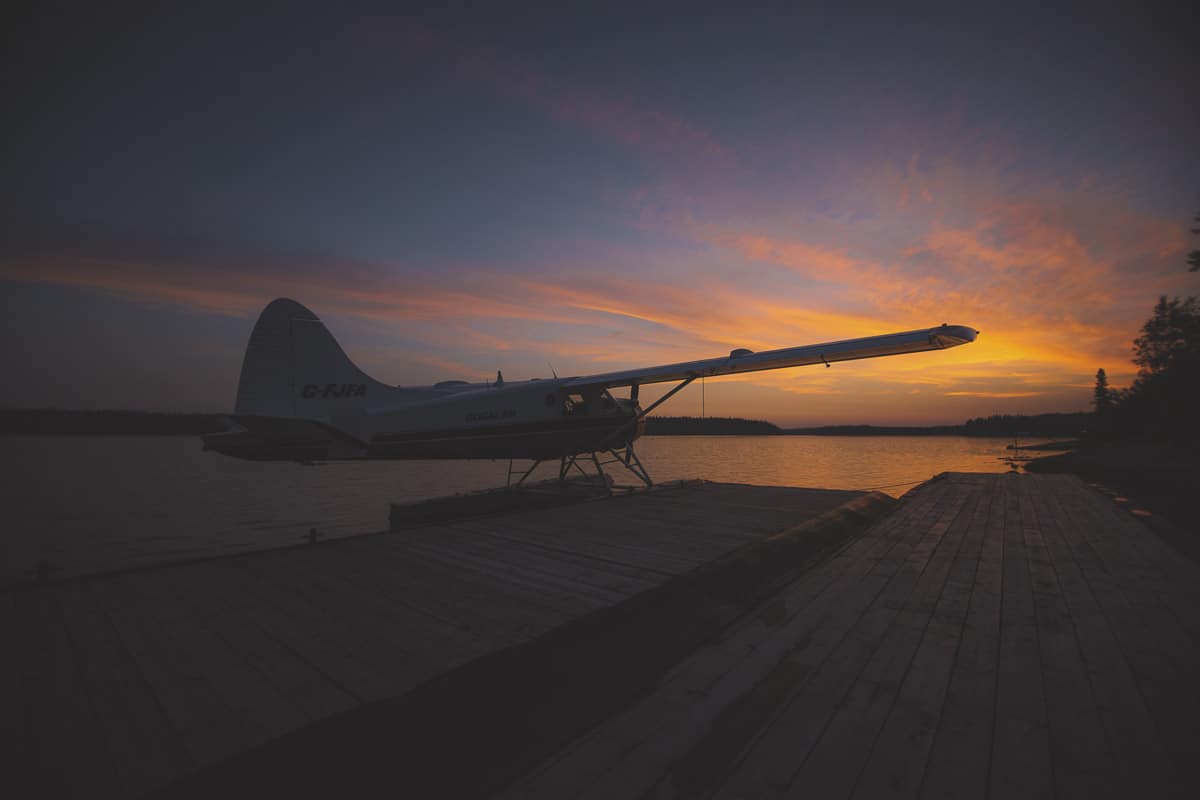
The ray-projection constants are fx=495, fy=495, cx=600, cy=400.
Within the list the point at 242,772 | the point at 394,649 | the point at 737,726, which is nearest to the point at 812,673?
the point at 737,726

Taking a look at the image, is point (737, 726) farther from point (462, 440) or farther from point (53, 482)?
point (53, 482)

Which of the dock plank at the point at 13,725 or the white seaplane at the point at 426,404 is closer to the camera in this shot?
the dock plank at the point at 13,725

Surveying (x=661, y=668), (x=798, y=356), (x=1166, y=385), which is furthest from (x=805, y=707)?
(x=1166, y=385)

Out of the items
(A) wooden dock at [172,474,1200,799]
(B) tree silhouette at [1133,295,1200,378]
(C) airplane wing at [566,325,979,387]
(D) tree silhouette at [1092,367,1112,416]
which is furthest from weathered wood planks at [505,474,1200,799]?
(D) tree silhouette at [1092,367,1112,416]

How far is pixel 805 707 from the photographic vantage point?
7.98 ft

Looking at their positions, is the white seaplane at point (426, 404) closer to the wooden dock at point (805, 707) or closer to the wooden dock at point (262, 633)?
the wooden dock at point (262, 633)

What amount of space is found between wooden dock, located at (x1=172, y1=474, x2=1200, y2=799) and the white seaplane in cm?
508

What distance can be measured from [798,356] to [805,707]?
760 cm

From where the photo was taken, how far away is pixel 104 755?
1.95 metres

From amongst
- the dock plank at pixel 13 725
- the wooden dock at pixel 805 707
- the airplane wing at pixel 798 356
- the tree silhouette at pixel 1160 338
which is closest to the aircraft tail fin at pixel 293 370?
the airplane wing at pixel 798 356

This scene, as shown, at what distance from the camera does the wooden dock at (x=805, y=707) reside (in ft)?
6.30

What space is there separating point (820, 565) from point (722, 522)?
5.71 ft

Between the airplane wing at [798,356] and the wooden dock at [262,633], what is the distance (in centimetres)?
401

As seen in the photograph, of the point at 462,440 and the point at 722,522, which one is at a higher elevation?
the point at 462,440
